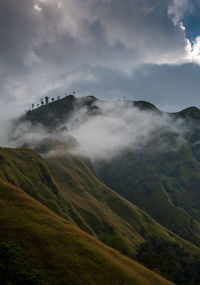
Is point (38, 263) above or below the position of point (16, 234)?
below

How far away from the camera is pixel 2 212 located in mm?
76812

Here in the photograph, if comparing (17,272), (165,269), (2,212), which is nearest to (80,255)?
(17,272)

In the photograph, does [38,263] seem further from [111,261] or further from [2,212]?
[2,212]

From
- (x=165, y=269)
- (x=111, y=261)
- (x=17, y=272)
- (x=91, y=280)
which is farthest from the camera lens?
(x=165, y=269)

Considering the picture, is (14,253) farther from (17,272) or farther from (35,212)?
(35,212)

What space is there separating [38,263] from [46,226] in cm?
1751

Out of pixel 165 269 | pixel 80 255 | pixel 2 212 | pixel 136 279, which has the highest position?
pixel 2 212

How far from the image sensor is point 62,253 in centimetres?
6438

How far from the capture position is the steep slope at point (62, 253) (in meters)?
58.6

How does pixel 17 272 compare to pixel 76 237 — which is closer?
pixel 17 272

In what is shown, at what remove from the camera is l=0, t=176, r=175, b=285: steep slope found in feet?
192

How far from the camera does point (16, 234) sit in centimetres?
6712

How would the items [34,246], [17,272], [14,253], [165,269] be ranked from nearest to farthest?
1. [17,272]
2. [14,253]
3. [34,246]
4. [165,269]

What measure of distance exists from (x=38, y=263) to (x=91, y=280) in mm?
12177
